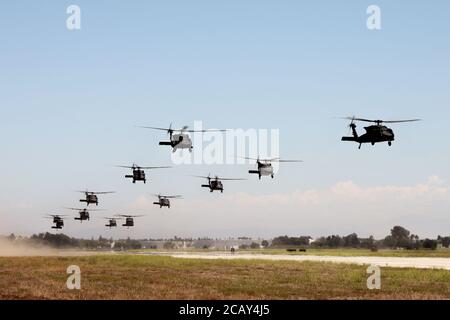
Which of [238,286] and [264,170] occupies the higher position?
[264,170]

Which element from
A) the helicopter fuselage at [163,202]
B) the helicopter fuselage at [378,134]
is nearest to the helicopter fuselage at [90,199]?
the helicopter fuselage at [163,202]

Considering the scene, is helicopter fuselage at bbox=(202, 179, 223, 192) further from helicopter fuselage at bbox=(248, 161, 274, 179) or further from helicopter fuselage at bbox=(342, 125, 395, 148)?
helicopter fuselage at bbox=(342, 125, 395, 148)

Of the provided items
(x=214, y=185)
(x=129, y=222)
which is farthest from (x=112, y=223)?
(x=214, y=185)

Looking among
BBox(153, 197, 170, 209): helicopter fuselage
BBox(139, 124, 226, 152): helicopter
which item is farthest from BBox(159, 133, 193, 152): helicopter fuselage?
BBox(153, 197, 170, 209): helicopter fuselage

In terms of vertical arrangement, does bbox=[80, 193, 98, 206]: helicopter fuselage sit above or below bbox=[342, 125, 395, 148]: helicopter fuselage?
below

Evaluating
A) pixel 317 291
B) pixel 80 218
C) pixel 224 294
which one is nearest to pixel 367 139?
pixel 317 291

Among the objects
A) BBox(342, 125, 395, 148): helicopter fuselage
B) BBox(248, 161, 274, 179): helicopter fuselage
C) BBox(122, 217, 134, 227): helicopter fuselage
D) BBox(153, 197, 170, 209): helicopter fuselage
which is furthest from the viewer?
BBox(122, 217, 134, 227): helicopter fuselage

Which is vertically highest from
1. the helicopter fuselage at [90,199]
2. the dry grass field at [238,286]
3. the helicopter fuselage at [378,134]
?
the helicopter fuselage at [378,134]

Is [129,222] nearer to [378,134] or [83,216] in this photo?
[83,216]

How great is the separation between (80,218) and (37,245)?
80.3 metres

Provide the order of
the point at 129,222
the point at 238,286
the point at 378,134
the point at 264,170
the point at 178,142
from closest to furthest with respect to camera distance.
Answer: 1. the point at 238,286
2. the point at 378,134
3. the point at 178,142
4. the point at 264,170
5. the point at 129,222

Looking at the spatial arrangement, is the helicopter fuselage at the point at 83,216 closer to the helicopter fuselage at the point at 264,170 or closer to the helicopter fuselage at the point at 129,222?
the helicopter fuselage at the point at 129,222

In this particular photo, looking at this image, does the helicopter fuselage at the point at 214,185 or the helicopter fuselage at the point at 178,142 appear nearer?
the helicopter fuselage at the point at 178,142
